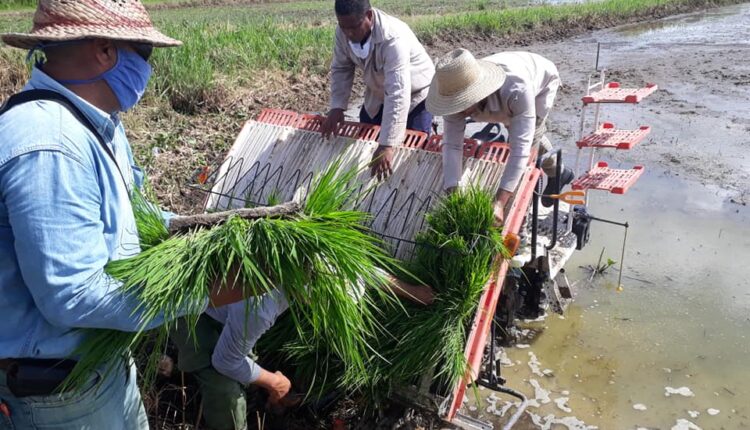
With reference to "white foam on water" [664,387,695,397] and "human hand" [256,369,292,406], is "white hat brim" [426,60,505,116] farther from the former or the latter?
"white foam on water" [664,387,695,397]

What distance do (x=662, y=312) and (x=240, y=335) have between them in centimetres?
361

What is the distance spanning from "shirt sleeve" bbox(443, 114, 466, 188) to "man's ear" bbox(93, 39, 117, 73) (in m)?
1.91

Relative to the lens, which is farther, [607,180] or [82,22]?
[607,180]

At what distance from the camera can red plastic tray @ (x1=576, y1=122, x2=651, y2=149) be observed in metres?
4.59

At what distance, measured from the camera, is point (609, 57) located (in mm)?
14438

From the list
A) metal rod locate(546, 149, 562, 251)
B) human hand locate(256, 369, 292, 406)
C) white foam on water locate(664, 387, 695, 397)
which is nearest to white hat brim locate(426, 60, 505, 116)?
metal rod locate(546, 149, 562, 251)

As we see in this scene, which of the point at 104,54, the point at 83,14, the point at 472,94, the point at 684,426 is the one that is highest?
the point at 83,14

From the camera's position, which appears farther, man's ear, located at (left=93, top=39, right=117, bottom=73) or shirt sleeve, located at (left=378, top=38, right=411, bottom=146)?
shirt sleeve, located at (left=378, top=38, right=411, bottom=146)

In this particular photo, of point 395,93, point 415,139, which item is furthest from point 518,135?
point 395,93

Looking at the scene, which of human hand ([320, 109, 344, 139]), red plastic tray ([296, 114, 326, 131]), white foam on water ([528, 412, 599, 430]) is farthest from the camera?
red plastic tray ([296, 114, 326, 131])

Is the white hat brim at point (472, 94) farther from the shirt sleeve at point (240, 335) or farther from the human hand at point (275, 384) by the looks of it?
the human hand at point (275, 384)

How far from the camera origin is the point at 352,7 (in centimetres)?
353

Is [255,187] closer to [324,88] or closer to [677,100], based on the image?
[324,88]

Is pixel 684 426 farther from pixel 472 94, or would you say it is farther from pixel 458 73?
pixel 458 73
